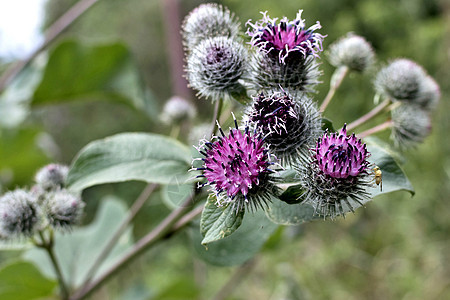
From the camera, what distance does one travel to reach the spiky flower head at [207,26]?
1.43m

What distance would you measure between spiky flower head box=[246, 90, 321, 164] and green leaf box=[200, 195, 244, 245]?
201mm

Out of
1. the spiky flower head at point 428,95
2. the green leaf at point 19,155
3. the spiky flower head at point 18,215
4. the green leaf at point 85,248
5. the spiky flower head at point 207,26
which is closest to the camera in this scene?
the spiky flower head at point 18,215

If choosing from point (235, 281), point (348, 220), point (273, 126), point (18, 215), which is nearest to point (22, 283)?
point (18, 215)

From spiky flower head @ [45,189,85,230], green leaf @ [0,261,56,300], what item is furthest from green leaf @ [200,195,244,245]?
green leaf @ [0,261,56,300]

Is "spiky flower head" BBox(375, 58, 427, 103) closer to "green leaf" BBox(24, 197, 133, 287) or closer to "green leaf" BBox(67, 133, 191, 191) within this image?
→ "green leaf" BBox(67, 133, 191, 191)

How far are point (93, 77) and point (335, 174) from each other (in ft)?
6.40

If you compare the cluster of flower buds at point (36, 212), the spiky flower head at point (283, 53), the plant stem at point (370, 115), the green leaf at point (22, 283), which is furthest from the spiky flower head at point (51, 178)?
the plant stem at point (370, 115)

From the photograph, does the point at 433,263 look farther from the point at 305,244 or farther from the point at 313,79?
the point at 313,79

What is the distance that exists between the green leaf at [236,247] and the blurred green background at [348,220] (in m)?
0.49

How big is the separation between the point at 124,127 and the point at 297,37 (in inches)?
292

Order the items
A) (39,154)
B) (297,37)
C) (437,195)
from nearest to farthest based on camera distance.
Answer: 1. (297,37)
2. (39,154)
3. (437,195)

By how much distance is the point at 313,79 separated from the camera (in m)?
1.24

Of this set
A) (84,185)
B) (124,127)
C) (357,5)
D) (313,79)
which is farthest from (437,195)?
(124,127)

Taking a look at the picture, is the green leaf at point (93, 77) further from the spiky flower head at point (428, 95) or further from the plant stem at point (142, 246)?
the spiky flower head at point (428, 95)
